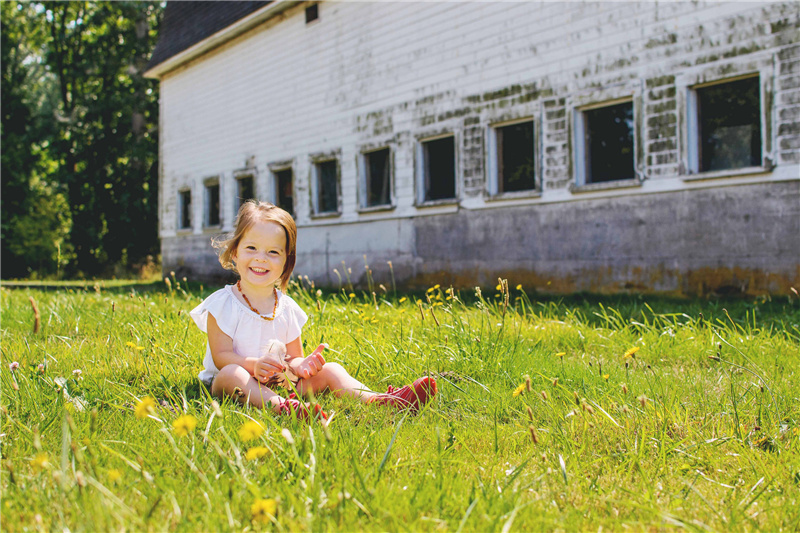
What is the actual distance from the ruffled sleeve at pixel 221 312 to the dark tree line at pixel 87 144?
22114mm

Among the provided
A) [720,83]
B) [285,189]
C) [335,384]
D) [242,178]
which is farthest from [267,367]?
[242,178]

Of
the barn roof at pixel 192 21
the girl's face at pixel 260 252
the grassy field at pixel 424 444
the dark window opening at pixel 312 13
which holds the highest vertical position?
the barn roof at pixel 192 21

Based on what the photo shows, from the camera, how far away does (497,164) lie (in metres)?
11.5

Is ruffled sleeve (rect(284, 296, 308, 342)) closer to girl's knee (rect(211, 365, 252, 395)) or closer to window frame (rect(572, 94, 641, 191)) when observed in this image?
girl's knee (rect(211, 365, 252, 395))

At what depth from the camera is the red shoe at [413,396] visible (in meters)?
3.01

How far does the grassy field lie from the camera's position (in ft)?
6.01

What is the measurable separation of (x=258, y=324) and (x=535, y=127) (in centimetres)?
824

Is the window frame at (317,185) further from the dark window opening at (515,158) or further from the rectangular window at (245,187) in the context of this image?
the dark window opening at (515,158)

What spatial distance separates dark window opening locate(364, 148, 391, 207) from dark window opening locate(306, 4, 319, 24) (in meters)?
3.54

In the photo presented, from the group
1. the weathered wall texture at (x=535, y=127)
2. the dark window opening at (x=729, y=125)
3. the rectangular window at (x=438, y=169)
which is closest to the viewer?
the weathered wall texture at (x=535, y=127)

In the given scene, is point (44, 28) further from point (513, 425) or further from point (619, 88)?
point (513, 425)

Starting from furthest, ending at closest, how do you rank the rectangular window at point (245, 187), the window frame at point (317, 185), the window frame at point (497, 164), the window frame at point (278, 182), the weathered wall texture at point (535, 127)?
the rectangular window at point (245, 187) < the window frame at point (278, 182) < the window frame at point (317, 185) < the window frame at point (497, 164) < the weathered wall texture at point (535, 127)

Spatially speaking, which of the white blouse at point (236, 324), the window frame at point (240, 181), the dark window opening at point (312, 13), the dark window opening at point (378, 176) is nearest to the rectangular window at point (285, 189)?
the window frame at point (240, 181)

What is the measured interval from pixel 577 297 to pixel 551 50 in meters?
3.88
